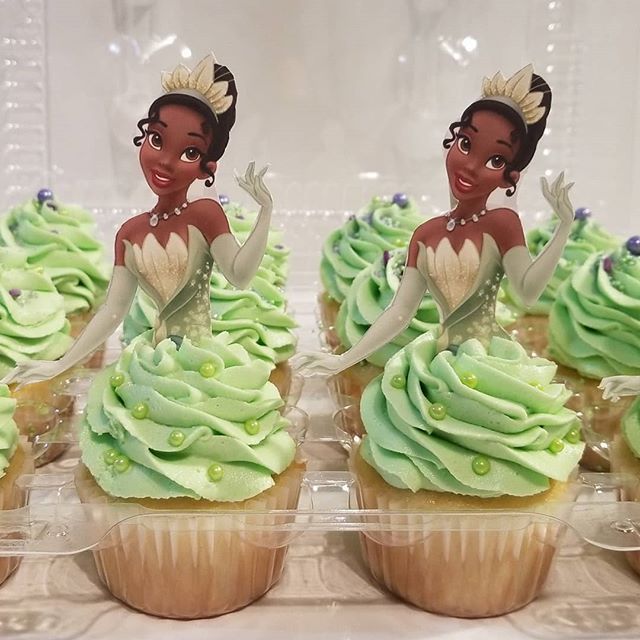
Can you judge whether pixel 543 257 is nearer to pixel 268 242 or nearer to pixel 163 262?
pixel 163 262

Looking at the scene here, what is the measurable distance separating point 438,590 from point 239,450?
587mm

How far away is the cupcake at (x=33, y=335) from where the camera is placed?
2619 millimetres

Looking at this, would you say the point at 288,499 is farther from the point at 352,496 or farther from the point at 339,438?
the point at 339,438

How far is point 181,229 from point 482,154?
746 mm

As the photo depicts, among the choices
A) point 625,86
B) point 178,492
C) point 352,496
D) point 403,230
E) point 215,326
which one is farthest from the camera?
point 625,86

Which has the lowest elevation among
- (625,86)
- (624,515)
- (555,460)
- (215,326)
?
(624,515)

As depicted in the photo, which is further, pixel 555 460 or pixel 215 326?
pixel 215 326

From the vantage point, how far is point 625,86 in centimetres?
525

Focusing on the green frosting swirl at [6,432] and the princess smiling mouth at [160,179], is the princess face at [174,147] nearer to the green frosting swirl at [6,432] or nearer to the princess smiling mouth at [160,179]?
the princess smiling mouth at [160,179]

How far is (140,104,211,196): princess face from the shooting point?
1935 mm

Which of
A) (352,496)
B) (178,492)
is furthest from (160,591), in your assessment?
(352,496)

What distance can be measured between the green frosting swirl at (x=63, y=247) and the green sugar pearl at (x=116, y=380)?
1.43 meters

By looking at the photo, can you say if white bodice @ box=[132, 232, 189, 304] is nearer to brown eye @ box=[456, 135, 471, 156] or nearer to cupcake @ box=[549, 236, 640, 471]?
brown eye @ box=[456, 135, 471, 156]

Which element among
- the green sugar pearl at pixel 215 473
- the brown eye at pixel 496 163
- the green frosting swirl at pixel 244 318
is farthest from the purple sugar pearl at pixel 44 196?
the brown eye at pixel 496 163
